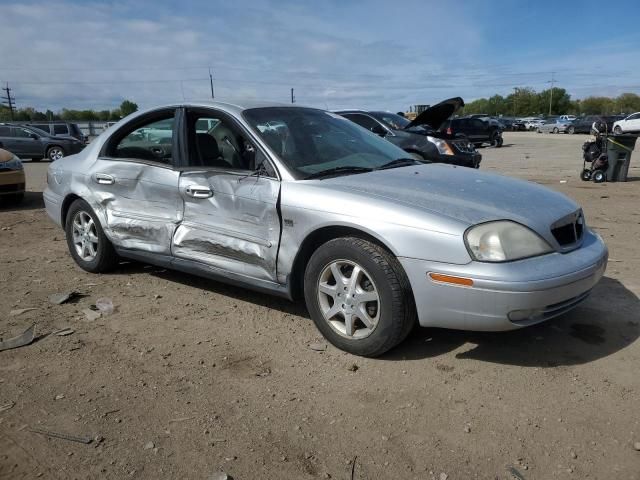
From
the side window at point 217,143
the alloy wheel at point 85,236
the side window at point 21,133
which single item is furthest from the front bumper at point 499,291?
the side window at point 21,133

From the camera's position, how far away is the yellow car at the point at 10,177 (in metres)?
9.33

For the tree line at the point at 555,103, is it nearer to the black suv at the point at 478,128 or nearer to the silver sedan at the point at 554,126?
the silver sedan at the point at 554,126

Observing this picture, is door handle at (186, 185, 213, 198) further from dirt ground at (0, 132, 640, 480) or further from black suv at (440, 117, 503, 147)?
black suv at (440, 117, 503, 147)

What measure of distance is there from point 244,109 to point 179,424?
232cm

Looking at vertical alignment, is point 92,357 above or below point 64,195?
below

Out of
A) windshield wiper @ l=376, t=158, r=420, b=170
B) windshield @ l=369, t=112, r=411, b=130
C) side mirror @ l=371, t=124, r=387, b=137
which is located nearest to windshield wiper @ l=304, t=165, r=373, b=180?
windshield wiper @ l=376, t=158, r=420, b=170

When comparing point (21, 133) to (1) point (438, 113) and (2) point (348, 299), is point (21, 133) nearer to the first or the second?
(1) point (438, 113)

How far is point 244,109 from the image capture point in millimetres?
4094

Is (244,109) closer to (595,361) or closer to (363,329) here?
(363,329)

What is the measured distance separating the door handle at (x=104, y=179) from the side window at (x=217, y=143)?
37.0 inches

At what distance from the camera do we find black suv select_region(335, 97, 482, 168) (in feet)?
32.4

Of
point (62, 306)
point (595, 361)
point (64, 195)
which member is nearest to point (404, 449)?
point (595, 361)

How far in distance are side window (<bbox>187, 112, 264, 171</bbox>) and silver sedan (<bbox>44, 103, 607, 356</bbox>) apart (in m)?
0.01

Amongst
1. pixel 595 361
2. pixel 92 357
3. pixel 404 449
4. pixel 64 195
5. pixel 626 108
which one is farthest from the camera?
pixel 626 108
